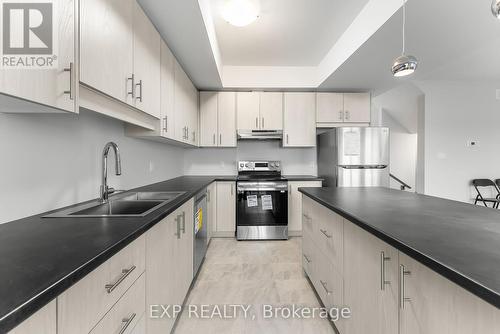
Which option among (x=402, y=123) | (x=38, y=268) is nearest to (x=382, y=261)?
(x=38, y=268)

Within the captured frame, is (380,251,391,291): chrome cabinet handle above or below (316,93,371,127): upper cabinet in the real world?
below

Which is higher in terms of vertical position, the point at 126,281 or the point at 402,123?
the point at 402,123

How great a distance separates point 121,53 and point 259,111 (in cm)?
242

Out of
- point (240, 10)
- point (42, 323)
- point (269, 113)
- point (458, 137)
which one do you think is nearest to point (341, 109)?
point (269, 113)

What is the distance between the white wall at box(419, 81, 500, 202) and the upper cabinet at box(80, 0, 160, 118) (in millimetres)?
4887

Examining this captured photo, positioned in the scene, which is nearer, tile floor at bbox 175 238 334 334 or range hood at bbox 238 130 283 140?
tile floor at bbox 175 238 334 334

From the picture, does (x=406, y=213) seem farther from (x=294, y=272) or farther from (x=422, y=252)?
(x=294, y=272)

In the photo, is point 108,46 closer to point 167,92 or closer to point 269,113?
point 167,92

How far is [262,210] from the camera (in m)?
3.23

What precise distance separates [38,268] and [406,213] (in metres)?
1.45

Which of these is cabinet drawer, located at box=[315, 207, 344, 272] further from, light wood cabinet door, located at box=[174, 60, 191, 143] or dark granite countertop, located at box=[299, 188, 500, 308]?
light wood cabinet door, located at box=[174, 60, 191, 143]

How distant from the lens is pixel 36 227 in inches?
37.1

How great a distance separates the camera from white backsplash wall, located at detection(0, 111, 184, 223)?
1020mm

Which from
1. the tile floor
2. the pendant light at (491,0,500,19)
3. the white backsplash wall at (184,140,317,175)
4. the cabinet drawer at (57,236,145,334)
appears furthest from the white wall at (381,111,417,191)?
the cabinet drawer at (57,236,145,334)
